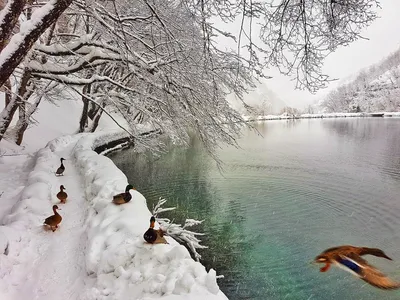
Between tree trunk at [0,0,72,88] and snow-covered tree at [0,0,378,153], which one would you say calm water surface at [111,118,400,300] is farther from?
tree trunk at [0,0,72,88]

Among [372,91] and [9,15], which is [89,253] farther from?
[372,91]

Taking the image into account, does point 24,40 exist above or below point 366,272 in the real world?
above

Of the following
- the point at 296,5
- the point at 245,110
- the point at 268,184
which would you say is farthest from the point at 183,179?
the point at 296,5

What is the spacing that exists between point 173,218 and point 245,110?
437 centimetres

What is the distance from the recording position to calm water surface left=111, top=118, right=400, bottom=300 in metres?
6.73

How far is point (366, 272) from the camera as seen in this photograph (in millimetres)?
1644

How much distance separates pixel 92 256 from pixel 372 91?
9672 cm

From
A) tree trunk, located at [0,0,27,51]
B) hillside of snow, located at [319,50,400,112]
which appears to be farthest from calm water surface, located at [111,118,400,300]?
hillside of snow, located at [319,50,400,112]

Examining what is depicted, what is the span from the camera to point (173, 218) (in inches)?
387

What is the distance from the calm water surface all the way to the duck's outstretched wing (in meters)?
4.89

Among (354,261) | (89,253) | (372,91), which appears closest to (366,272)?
(354,261)

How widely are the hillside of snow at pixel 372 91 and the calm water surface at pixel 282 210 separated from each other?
225ft

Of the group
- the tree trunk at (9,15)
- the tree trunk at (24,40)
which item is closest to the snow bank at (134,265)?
the tree trunk at (24,40)

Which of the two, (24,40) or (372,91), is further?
(372,91)
